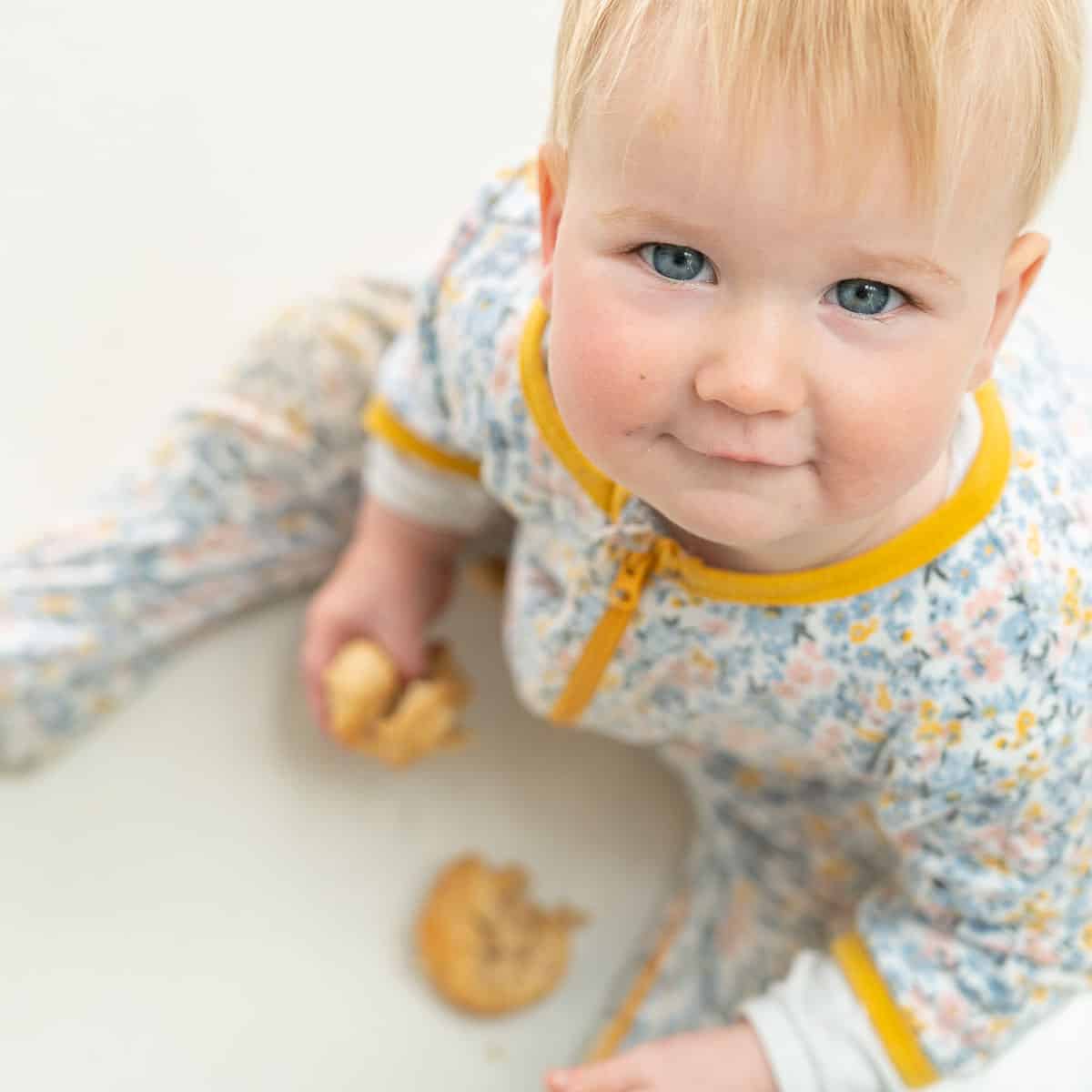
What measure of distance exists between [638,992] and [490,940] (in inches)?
3.8

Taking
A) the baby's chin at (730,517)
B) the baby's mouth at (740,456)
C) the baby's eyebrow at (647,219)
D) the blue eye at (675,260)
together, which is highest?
the baby's eyebrow at (647,219)

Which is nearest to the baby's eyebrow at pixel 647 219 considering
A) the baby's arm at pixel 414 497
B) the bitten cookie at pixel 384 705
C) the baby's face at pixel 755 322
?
the baby's face at pixel 755 322

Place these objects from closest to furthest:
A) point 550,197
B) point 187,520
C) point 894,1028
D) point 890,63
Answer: point 890,63 → point 550,197 → point 894,1028 → point 187,520

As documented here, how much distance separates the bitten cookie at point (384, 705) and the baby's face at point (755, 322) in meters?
0.37

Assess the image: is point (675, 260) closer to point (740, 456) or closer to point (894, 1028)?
point (740, 456)

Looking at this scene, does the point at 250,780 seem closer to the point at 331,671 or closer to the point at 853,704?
the point at 331,671

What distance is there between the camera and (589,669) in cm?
71

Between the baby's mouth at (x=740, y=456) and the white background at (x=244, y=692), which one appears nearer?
the baby's mouth at (x=740, y=456)

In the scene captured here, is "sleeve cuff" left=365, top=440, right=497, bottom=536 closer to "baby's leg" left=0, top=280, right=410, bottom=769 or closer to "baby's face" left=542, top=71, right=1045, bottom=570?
"baby's leg" left=0, top=280, right=410, bottom=769

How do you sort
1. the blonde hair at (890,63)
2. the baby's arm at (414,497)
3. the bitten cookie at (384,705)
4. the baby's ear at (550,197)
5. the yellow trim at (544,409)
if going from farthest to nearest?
1. the bitten cookie at (384,705)
2. the baby's arm at (414,497)
3. the yellow trim at (544,409)
4. the baby's ear at (550,197)
5. the blonde hair at (890,63)

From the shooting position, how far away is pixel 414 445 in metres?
0.84

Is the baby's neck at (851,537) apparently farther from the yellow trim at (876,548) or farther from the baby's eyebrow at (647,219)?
the baby's eyebrow at (647,219)

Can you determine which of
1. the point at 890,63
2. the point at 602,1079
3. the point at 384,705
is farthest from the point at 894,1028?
the point at 890,63

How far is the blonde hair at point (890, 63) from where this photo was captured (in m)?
0.45
